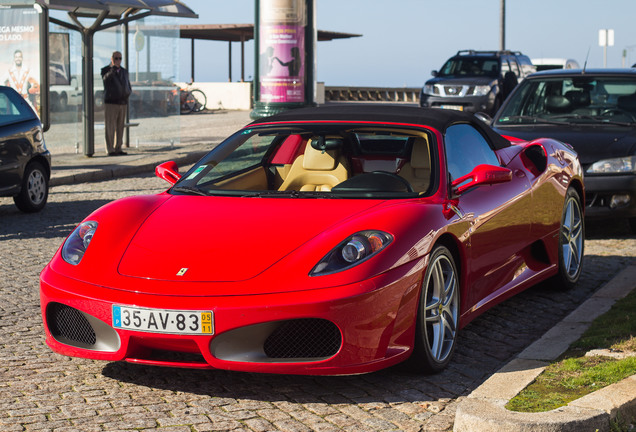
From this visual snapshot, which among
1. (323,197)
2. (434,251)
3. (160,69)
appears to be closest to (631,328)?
(434,251)

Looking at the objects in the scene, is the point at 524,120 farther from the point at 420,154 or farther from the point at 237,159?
the point at 237,159

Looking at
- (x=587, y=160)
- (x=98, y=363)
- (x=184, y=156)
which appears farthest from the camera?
(x=184, y=156)

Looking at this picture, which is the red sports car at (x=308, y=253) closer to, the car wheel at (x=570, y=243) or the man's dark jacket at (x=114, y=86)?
the car wheel at (x=570, y=243)

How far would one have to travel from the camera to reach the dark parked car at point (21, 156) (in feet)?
38.3

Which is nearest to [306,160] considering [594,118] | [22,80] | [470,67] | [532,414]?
[532,414]

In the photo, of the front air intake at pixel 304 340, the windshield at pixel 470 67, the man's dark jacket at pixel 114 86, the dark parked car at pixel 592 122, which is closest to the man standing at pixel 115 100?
the man's dark jacket at pixel 114 86

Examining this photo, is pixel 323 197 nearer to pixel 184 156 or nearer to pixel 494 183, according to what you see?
pixel 494 183

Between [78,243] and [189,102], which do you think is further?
[189,102]

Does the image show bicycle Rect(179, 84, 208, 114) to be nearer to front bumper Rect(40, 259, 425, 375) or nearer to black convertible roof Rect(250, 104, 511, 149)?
black convertible roof Rect(250, 104, 511, 149)

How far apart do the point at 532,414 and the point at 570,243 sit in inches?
139

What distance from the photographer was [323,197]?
17.9ft

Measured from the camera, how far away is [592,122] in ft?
34.1

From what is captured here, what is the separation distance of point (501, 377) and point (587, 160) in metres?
5.22

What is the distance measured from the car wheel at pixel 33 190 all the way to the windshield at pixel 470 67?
639 inches
